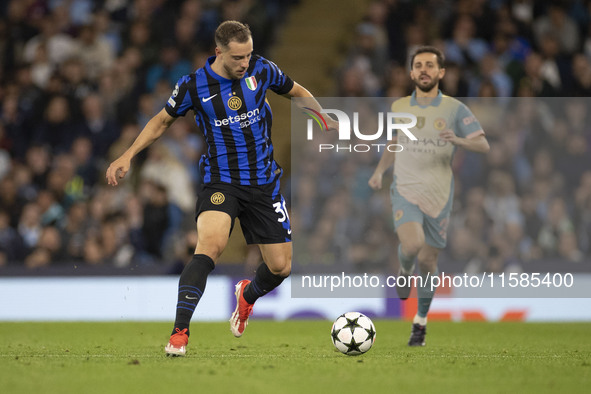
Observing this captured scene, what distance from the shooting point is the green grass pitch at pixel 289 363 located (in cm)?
525

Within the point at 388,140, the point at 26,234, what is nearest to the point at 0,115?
the point at 26,234

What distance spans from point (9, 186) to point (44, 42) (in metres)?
2.74

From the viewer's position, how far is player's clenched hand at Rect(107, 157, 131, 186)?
6469mm

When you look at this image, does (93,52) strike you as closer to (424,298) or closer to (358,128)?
(358,128)

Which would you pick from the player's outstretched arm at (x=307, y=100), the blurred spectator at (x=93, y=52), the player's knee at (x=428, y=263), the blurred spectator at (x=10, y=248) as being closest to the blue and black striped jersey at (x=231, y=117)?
the player's outstretched arm at (x=307, y=100)

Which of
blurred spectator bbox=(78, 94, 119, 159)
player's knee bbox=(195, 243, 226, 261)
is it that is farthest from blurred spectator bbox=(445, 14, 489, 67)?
player's knee bbox=(195, 243, 226, 261)

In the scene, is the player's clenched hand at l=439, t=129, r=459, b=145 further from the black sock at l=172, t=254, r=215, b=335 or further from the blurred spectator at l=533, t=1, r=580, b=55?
the blurred spectator at l=533, t=1, r=580, b=55

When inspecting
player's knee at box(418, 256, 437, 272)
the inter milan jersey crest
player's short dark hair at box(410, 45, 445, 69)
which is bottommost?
player's knee at box(418, 256, 437, 272)

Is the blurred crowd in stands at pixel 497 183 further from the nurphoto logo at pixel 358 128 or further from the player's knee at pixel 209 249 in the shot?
the player's knee at pixel 209 249

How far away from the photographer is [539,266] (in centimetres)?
1127

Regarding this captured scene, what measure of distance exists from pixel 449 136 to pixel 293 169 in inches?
127

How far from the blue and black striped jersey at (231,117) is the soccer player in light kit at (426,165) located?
1.54 meters

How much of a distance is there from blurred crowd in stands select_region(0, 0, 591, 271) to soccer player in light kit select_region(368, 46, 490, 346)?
5.98 ft

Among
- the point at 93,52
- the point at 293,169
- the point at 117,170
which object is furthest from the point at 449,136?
the point at 93,52
